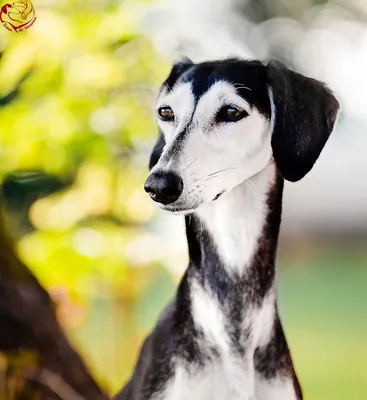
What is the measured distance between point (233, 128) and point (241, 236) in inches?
8.0

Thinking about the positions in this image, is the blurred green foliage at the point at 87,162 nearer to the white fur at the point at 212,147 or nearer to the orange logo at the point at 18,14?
the orange logo at the point at 18,14

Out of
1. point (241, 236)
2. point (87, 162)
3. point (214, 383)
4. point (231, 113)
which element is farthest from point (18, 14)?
point (214, 383)

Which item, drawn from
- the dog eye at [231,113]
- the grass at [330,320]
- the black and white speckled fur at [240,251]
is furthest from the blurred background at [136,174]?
the dog eye at [231,113]

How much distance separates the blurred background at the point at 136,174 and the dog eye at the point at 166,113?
0.14 meters

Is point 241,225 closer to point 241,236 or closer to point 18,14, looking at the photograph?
point 241,236

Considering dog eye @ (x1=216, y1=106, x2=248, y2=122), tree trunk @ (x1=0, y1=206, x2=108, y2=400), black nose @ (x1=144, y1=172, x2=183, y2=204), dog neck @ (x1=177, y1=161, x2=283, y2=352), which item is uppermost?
dog eye @ (x1=216, y1=106, x2=248, y2=122)

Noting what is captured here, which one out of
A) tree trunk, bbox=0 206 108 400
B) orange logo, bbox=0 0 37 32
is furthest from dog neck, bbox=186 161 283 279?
orange logo, bbox=0 0 37 32

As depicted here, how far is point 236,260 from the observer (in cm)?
116

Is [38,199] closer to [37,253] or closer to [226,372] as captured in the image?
[37,253]

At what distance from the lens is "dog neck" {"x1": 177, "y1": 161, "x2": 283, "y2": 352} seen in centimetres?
115

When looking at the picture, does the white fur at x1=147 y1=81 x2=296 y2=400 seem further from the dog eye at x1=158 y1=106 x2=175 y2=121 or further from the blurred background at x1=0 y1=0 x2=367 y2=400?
the blurred background at x1=0 y1=0 x2=367 y2=400

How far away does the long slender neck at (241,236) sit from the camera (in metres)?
1.15

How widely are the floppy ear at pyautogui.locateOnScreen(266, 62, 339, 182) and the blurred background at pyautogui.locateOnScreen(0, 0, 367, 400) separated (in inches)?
5.3

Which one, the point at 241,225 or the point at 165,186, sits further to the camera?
the point at 241,225
